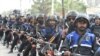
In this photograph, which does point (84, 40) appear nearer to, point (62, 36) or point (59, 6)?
point (62, 36)

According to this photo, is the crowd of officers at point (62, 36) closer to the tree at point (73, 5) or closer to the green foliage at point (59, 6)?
the tree at point (73, 5)

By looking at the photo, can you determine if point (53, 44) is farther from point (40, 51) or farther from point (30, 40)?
point (30, 40)

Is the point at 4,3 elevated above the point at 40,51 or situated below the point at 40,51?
below

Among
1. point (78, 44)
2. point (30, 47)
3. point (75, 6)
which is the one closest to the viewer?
point (78, 44)

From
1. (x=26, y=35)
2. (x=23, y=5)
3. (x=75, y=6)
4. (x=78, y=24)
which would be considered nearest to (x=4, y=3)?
(x=23, y=5)

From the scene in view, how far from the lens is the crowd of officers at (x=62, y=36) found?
5.25 meters

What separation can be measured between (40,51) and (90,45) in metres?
3.52

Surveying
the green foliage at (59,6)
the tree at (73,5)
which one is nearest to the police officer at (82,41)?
the green foliage at (59,6)

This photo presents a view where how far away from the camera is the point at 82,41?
5188mm

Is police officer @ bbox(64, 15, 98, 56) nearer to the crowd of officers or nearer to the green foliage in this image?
the crowd of officers

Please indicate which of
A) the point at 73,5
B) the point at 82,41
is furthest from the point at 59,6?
the point at 82,41

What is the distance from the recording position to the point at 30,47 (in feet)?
33.5

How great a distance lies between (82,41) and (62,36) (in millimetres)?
2455

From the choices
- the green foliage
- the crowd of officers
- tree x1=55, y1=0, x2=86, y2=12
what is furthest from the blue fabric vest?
tree x1=55, y1=0, x2=86, y2=12
